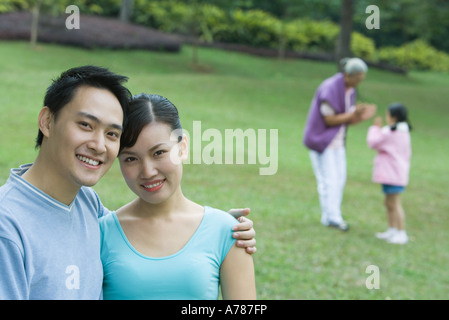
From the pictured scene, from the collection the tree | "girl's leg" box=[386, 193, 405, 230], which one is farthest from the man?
the tree

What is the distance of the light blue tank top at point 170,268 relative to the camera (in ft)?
6.21

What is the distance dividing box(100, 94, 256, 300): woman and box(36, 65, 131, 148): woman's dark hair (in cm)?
14

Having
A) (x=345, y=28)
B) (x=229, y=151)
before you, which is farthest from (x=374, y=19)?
(x=345, y=28)

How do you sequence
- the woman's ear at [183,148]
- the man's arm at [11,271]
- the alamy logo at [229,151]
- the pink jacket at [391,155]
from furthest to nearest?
the alamy logo at [229,151]
the pink jacket at [391,155]
the woman's ear at [183,148]
the man's arm at [11,271]

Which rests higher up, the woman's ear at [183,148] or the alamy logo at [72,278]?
the woman's ear at [183,148]

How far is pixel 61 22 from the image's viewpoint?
2292 centimetres

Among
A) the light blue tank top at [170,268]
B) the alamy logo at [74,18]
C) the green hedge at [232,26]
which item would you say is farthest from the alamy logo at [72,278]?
the green hedge at [232,26]

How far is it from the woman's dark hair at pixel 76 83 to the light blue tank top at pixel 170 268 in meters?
0.46

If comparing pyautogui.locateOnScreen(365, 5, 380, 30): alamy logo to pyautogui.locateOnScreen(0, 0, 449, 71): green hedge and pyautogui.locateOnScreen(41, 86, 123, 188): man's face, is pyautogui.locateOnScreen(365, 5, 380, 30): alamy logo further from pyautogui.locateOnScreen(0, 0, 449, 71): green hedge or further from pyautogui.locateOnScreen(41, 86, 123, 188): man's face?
pyautogui.locateOnScreen(0, 0, 449, 71): green hedge

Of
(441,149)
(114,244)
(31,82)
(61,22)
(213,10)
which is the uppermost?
(213,10)

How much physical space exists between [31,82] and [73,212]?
13.9 metres

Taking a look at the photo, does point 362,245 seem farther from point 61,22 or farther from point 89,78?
point 61,22

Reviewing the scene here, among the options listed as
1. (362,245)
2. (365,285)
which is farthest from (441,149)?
(365,285)

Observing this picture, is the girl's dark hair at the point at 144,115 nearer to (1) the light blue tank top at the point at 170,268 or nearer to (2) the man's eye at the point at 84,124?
(2) the man's eye at the point at 84,124
